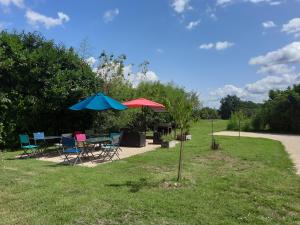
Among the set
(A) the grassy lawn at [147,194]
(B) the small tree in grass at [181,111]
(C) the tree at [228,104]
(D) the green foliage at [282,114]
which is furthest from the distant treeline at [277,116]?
(C) the tree at [228,104]

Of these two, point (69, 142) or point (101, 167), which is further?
point (69, 142)

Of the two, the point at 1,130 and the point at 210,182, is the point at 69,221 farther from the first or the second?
Answer: the point at 1,130

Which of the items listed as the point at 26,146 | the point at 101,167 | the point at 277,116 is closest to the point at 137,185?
the point at 101,167

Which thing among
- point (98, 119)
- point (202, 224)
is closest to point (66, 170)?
point (202, 224)

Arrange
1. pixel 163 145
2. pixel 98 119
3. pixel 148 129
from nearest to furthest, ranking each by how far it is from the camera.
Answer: pixel 163 145 → pixel 98 119 → pixel 148 129

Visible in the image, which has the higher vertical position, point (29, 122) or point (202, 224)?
point (29, 122)

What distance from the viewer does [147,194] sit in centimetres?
638

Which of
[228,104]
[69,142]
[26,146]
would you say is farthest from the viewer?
[228,104]

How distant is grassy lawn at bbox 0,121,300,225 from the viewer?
5.21 m

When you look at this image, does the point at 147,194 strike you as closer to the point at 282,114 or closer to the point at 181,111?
the point at 181,111

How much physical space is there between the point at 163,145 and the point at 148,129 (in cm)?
984

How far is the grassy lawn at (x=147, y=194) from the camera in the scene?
5211mm

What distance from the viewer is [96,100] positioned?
12180 millimetres

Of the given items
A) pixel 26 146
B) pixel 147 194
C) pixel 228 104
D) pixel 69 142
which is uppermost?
pixel 228 104
